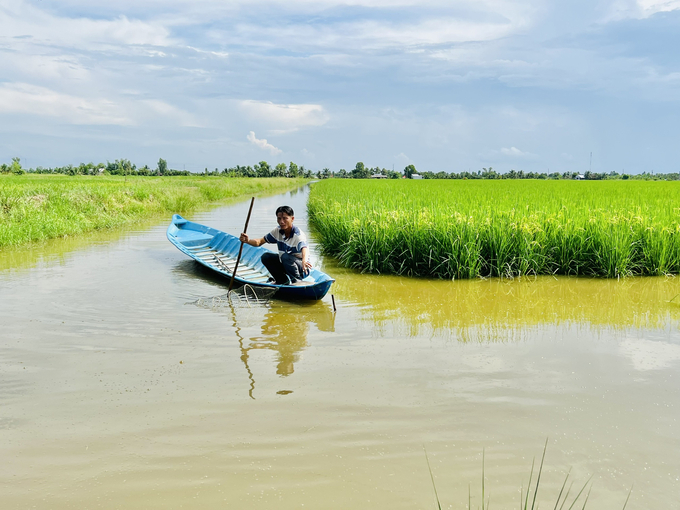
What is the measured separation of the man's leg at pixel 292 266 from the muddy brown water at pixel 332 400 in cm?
51

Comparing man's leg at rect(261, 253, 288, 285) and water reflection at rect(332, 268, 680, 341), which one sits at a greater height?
man's leg at rect(261, 253, 288, 285)

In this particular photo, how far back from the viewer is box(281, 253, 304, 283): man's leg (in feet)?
21.7

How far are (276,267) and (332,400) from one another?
3.36 metres

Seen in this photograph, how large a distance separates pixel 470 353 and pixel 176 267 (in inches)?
229

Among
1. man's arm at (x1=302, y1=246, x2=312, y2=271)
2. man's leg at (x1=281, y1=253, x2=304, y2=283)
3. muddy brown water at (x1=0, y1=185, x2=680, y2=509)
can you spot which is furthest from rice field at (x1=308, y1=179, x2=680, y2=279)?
man's arm at (x1=302, y1=246, x2=312, y2=271)

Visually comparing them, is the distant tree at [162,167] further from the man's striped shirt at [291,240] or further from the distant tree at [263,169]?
the man's striped shirt at [291,240]

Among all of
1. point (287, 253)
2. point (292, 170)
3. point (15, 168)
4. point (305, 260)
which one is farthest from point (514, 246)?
point (292, 170)

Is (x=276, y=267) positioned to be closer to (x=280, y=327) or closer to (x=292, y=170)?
(x=280, y=327)

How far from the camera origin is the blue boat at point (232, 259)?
6348 mm

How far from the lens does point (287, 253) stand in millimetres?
6633

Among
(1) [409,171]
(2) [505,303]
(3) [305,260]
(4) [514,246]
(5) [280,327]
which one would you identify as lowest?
(5) [280,327]

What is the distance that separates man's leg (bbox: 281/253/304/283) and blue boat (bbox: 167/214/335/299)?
0.36 feet

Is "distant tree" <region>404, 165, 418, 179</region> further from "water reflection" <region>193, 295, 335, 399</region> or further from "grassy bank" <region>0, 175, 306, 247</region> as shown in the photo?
"water reflection" <region>193, 295, 335, 399</region>

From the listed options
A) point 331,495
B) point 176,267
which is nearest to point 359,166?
point 176,267
